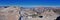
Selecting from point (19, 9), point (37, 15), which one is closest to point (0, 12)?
point (19, 9)

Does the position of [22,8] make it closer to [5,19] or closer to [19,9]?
[19,9]

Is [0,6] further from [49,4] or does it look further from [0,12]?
[49,4]

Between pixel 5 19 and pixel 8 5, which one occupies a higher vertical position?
pixel 8 5

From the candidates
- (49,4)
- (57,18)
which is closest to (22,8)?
(49,4)
